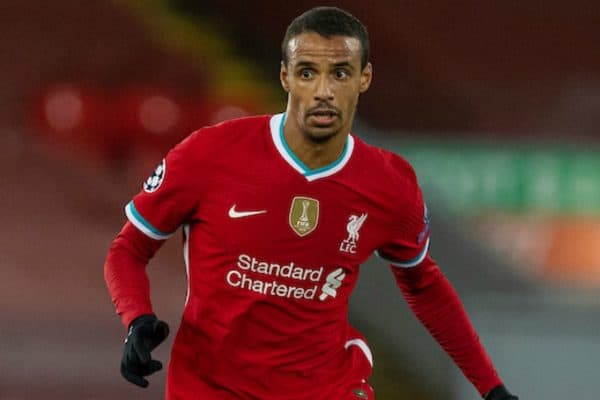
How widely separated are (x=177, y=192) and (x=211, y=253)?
0.16 meters

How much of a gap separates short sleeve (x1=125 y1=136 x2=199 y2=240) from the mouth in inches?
10.8

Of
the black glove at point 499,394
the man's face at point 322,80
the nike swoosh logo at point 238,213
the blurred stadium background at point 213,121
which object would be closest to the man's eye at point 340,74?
the man's face at point 322,80

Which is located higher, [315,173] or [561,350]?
[315,173]

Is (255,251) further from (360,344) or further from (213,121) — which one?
(213,121)

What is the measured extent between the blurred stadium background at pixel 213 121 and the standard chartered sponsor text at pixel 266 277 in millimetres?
2595

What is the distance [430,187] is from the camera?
19.1ft

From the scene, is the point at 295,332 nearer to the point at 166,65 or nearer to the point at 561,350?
the point at 561,350

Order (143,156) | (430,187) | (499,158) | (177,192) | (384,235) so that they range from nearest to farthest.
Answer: (177,192)
(384,235)
(430,187)
(499,158)
(143,156)

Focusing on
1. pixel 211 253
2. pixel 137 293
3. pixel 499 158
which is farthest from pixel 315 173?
pixel 499 158

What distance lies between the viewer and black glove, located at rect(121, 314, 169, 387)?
258 cm

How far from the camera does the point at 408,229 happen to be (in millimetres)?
3029

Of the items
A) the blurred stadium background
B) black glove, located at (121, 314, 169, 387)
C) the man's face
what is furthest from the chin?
the blurred stadium background

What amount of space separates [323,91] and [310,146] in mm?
178

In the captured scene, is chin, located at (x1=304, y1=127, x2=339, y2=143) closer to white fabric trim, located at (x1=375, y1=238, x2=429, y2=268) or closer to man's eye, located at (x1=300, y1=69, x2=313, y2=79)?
man's eye, located at (x1=300, y1=69, x2=313, y2=79)
